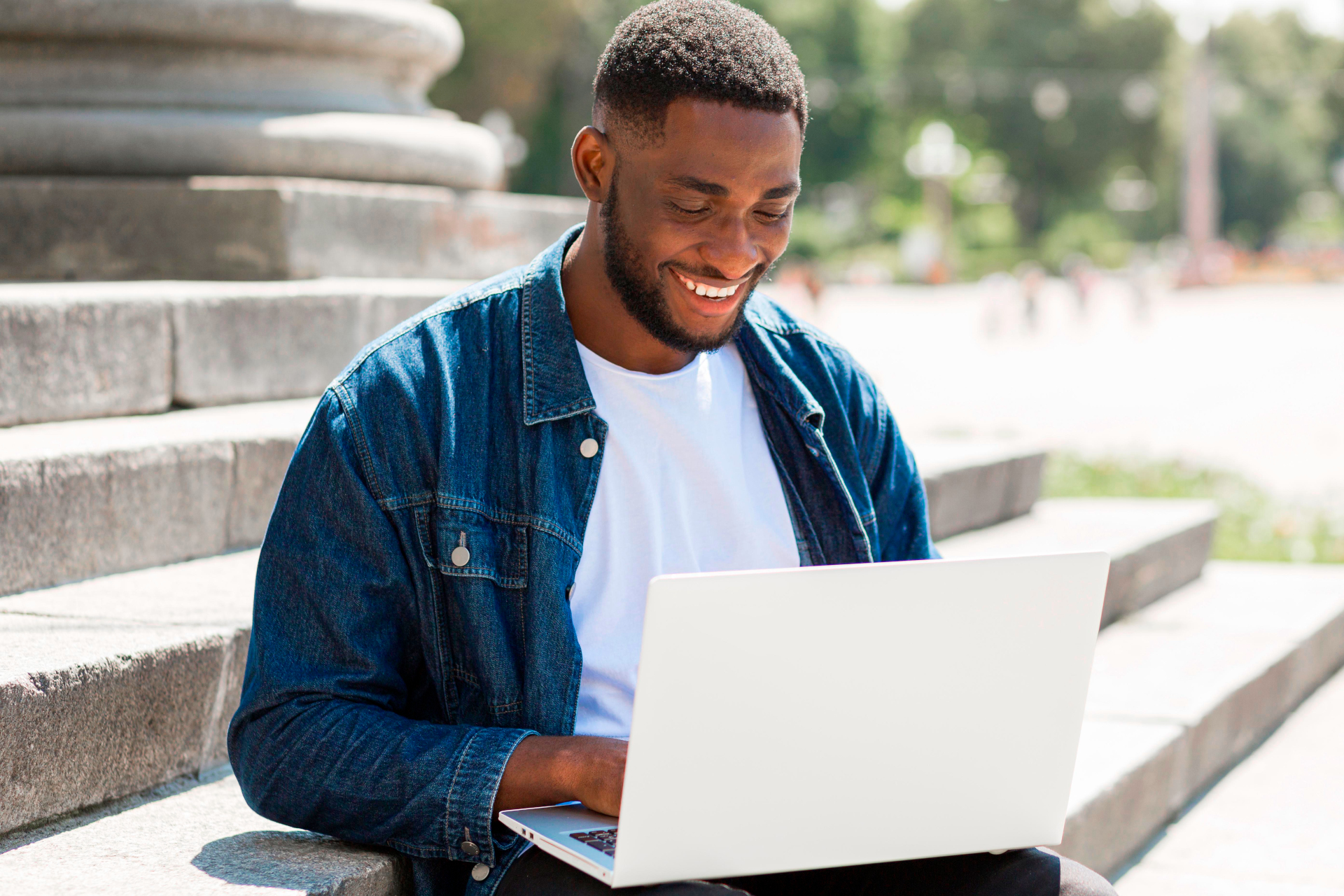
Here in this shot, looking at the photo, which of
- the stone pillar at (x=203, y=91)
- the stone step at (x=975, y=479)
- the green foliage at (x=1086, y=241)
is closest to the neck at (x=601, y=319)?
the stone step at (x=975, y=479)

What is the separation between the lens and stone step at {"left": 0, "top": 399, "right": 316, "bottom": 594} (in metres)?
2.72

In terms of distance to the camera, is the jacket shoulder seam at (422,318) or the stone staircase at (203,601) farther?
the stone staircase at (203,601)

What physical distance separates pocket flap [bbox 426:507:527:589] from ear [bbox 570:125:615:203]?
484 millimetres

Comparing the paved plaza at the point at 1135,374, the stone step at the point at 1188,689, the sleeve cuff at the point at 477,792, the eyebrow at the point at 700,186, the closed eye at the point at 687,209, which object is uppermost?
the eyebrow at the point at 700,186

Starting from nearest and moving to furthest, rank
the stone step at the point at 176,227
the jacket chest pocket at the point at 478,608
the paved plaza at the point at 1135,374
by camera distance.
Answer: the jacket chest pocket at the point at 478,608, the stone step at the point at 176,227, the paved plaza at the point at 1135,374

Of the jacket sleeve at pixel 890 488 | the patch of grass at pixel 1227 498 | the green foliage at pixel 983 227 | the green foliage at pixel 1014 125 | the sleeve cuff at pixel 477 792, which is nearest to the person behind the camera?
the sleeve cuff at pixel 477 792

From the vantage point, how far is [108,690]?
2223 millimetres

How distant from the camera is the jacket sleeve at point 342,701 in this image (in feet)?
5.78

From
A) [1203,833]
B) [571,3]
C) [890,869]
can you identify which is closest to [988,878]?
[890,869]

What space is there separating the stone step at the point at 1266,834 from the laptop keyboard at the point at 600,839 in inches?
80.6

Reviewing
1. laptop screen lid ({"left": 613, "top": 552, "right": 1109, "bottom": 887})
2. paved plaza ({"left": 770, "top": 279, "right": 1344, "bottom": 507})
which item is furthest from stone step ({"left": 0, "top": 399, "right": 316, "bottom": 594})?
paved plaza ({"left": 770, "top": 279, "right": 1344, "bottom": 507})

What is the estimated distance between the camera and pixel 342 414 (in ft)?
6.03

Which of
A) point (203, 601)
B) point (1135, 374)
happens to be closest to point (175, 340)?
point (203, 601)

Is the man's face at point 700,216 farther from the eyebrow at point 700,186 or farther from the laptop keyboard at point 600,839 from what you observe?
the laptop keyboard at point 600,839
